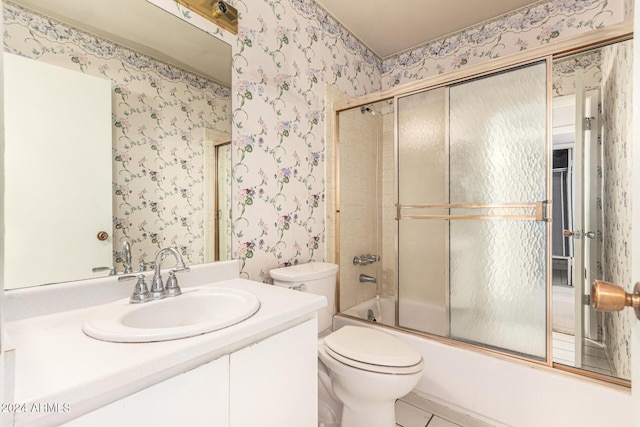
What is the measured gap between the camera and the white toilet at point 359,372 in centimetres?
118

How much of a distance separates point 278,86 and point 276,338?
1.31 meters

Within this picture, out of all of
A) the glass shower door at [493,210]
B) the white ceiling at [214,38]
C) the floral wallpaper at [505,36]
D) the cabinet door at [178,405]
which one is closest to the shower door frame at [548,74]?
the glass shower door at [493,210]

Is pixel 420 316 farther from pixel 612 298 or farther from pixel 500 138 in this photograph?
pixel 612 298

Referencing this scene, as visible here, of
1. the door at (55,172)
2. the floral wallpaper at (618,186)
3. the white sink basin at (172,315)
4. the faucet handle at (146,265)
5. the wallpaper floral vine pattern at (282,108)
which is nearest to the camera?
the white sink basin at (172,315)

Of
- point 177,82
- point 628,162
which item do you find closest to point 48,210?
point 177,82

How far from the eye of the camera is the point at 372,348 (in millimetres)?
1297

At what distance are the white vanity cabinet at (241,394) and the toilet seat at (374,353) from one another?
1.02ft

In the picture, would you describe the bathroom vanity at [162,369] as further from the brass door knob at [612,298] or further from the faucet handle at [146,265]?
the brass door knob at [612,298]

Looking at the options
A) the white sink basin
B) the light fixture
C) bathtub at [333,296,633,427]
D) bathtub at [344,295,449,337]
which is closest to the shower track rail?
bathtub at [344,295,449,337]

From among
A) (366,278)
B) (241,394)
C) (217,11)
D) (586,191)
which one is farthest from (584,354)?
(217,11)

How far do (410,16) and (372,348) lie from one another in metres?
2.09

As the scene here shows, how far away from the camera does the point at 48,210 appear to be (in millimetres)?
891

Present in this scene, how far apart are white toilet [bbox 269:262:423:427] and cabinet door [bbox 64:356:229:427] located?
2.13 feet

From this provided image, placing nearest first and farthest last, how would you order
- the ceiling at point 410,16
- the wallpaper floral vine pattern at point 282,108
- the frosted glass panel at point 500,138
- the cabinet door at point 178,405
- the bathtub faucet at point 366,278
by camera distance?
1. the cabinet door at point 178,405
2. the wallpaper floral vine pattern at point 282,108
3. the frosted glass panel at point 500,138
4. the ceiling at point 410,16
5. the bathtub faucet at point 366,278
